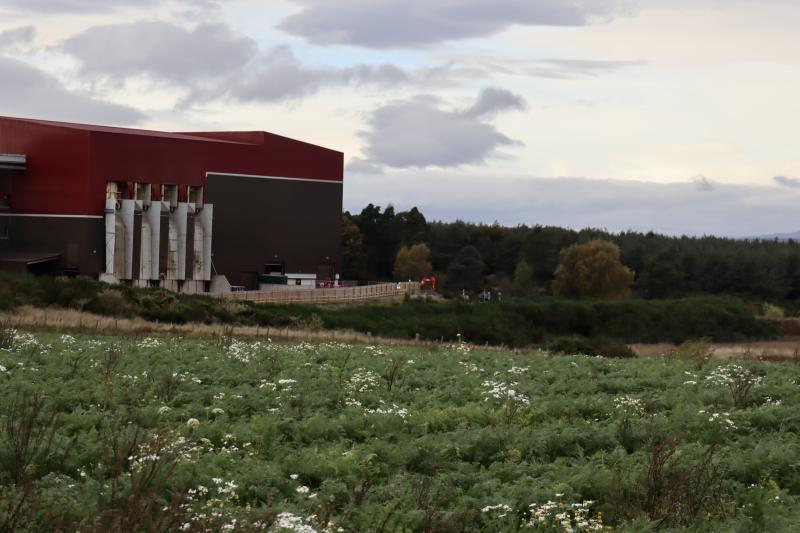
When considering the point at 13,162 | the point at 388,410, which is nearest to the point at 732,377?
the point at 388,410

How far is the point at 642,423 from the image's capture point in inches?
557

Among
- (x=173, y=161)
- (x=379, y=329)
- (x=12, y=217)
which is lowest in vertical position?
(x=379, y=329)

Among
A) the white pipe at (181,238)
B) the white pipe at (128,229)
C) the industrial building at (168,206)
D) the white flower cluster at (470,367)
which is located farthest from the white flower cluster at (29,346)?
the white pipe at (181,238)

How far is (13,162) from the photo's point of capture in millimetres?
62562

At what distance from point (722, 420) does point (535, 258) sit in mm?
102061

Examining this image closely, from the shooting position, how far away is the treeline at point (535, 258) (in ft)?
341

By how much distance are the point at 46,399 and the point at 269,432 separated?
13.2ft

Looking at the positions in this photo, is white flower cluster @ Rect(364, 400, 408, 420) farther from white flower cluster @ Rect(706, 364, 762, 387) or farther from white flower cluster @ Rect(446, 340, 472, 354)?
white flower cluster @ Rect(446, 340, 472, 354)

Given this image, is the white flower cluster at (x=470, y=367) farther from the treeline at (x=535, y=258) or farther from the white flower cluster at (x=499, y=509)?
the treeline at (x=535, y=258)

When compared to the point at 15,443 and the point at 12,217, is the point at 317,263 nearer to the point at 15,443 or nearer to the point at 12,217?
the point at 12,217

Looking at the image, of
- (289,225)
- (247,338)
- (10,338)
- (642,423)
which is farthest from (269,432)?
(289,225)

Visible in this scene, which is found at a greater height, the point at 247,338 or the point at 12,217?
the point at 12,217

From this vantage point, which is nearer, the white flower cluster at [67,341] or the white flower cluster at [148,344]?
the white flower cluster at [67,341]

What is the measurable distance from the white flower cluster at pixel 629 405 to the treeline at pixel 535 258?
85.5 meters
